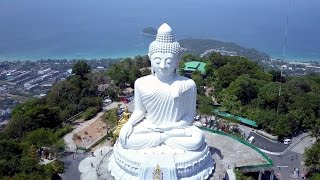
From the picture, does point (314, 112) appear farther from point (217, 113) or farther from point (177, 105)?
point (177, 105)

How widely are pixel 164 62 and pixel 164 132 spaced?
6.48 ft

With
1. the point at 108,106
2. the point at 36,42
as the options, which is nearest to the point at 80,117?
the point at 108,106

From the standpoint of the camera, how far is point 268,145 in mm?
19266

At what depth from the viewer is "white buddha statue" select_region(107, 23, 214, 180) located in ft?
37.7

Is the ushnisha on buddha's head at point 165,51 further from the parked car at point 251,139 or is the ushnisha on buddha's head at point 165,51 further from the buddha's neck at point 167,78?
the parked car at point 251,139

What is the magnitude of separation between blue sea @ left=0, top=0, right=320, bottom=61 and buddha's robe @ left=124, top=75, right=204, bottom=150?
5660 cm

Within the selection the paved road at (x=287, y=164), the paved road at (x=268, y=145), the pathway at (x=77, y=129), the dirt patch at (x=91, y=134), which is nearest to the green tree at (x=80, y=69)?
the pathway at (x=77, y=129)

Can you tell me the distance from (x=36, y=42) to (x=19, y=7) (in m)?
53.6

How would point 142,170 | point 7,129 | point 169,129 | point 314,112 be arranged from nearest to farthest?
point 142,170 < point 169,129 < point 7,129 < point 314,112

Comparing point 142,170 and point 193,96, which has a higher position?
point 193,96

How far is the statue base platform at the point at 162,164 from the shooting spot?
1127 cm

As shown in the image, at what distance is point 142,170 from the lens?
37.1ft

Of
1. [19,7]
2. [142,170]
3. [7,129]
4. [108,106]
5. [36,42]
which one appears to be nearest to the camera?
[142,170]

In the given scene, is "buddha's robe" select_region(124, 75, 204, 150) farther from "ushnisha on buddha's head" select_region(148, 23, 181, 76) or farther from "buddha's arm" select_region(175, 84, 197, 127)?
"ushnisha on buddha's head" select_region(148, 23, 181, 76)
